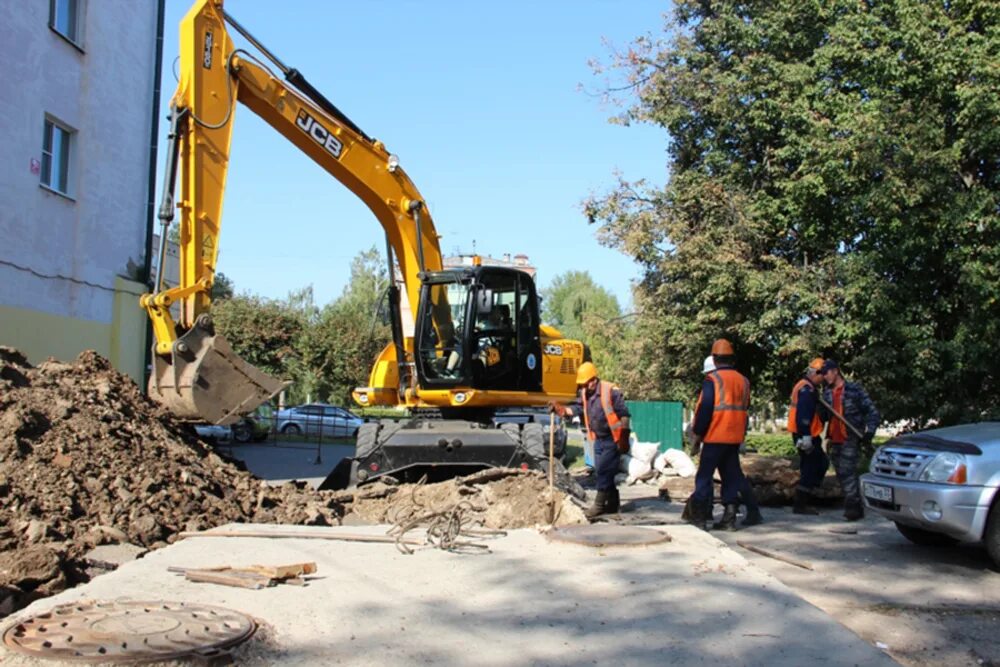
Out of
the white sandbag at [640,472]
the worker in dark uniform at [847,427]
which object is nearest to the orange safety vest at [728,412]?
the worker in dark uniform at [847,427]

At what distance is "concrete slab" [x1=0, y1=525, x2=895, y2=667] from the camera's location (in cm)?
438

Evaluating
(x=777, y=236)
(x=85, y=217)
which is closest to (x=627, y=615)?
(x=85, y=217)

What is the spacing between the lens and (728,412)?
934 centimetres

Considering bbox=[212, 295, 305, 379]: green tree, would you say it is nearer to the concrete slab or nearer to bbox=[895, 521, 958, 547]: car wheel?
bbox=[895, 521, 958, 547]: car wheel

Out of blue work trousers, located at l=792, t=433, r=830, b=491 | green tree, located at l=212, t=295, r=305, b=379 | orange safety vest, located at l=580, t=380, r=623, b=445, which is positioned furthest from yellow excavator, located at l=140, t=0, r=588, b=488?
green tree, located at l=212, t=295, r=305, b=379

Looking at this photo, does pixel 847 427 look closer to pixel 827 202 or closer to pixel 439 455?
pixel 439 455

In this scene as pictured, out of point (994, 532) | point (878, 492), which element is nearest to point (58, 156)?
point (878, 492)

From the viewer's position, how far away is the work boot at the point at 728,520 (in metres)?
9.60

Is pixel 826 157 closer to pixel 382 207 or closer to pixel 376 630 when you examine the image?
pixel 382 207

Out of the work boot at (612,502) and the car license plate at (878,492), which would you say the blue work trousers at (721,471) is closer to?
the work boot at (612,502)

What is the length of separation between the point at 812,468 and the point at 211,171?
7937 millimetres

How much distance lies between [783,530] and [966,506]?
2.52m

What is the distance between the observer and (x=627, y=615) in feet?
16.3

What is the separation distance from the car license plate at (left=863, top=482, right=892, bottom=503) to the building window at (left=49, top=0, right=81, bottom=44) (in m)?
13.7
